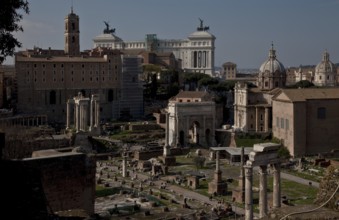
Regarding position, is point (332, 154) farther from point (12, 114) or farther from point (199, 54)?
point (199, 54)

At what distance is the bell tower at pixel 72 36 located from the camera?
67.6 metres

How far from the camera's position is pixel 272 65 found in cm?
5500

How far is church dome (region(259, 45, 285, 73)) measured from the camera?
180 feet

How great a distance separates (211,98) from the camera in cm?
5316

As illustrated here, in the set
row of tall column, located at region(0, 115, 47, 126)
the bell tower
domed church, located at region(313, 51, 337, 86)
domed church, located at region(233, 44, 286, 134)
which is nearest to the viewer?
domed church, located at region(233, 44, 286, 134)

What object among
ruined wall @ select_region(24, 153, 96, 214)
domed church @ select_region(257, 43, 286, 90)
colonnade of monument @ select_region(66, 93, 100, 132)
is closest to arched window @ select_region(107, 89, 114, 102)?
colonnade of monument @ select_region(66, 93, 100, 132)

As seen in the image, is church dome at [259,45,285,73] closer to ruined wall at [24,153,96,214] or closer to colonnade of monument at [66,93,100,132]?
colonnade of monument at [66,93,100,132]

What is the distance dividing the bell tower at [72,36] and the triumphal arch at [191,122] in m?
23.8

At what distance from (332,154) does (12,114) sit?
2956cm

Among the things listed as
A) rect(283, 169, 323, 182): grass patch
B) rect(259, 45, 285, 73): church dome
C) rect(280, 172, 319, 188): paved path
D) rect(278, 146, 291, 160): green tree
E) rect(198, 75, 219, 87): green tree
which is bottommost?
rect(280, 172, 319, 188): paved path

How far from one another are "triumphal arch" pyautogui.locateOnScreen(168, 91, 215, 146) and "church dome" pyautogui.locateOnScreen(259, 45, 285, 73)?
8231 mm

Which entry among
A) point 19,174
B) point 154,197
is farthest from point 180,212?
point 19,174

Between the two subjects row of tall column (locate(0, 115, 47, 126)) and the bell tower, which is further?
the bell tower

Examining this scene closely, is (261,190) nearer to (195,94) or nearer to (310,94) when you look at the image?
(310,94)
